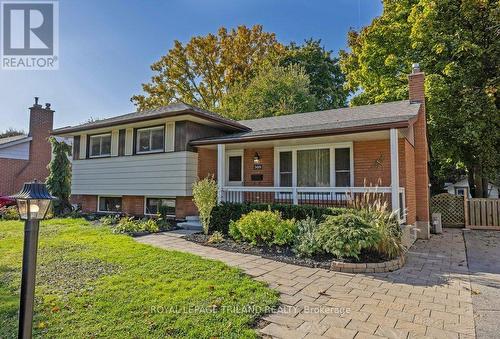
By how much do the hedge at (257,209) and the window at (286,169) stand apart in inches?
96.1

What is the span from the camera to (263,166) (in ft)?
37.2

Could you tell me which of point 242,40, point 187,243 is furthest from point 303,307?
point 242,40

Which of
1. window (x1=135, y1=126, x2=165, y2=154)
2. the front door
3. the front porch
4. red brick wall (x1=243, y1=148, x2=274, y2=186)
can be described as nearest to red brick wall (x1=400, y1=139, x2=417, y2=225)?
the front porch

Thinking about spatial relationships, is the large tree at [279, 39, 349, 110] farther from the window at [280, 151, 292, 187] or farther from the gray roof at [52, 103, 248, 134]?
the window at [280, 151, 292, 187]

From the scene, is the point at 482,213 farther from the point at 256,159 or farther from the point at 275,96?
the point at 275,96

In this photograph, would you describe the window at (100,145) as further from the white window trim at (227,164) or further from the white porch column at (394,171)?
the white porch column at (394,171)

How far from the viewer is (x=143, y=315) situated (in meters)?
3.49

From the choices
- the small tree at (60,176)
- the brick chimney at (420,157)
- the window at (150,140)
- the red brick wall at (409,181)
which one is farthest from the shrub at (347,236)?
the small tree at (60,176)

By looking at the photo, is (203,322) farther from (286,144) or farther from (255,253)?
(286,144)

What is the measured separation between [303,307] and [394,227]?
11.9 feet

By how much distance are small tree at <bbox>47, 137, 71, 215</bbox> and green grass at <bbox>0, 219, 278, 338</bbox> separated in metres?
8.05

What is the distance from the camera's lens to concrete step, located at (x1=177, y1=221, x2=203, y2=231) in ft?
32.5

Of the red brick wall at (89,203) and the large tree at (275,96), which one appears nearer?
the red brick wall at (89,203)

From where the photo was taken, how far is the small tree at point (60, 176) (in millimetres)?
14016
